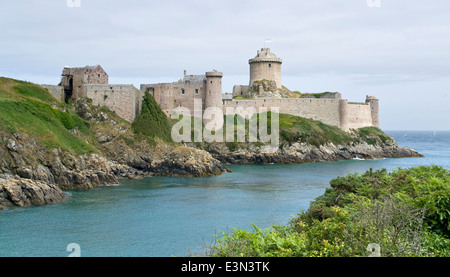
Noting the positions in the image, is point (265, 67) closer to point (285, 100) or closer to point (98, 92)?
point (285, 100)

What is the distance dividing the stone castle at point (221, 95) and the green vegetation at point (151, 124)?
1181mm

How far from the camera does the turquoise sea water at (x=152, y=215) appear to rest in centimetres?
2034

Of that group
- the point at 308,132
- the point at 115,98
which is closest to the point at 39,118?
the point at 115,98

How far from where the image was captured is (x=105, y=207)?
2830 cm

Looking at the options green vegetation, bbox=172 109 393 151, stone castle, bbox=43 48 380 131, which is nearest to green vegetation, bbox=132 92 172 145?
stone castle, bbox=43 48 380 131

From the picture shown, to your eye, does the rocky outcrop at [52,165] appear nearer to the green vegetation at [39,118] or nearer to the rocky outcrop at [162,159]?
the green vegetation at [39,118]

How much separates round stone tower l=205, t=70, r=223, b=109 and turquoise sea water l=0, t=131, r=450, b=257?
19084 mm

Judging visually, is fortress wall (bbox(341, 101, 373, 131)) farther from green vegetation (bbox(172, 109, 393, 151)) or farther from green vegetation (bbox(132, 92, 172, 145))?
green vegetation (bbox(132, 92, 172, 145))

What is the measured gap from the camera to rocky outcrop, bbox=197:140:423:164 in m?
58.5

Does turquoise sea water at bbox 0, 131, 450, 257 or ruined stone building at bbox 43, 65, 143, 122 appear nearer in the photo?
turquoise sea water at bbox 0, 131, 450, 257

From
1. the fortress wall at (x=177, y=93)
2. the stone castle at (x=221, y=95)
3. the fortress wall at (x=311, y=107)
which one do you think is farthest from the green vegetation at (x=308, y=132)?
the fortress wall at (x=177, y=93)

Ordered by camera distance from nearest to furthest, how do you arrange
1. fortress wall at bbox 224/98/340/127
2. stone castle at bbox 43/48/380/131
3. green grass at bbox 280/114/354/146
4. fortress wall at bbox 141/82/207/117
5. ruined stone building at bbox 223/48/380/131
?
stone castle at bbox 43/48/380/131
fortress wall at bbox 141/82/207/117
green grass at bbox 280/114/354/146
fortress wall at bbox 224/98/340/127
ruined stone building at bbox 223/48/380/131
